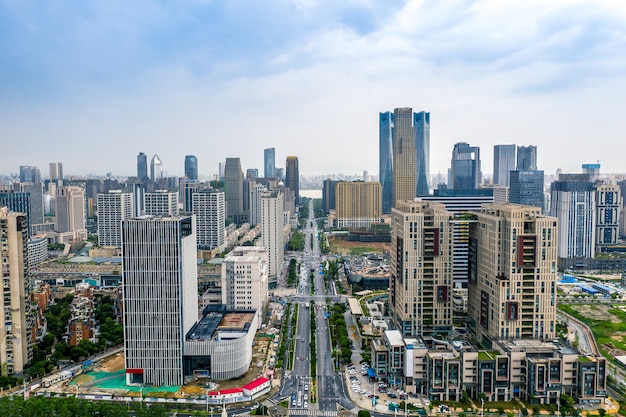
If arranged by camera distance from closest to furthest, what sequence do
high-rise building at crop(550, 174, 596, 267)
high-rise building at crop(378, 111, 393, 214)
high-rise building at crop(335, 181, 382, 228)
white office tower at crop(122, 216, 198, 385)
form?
white office tower at crop(122, 216, 198, 385)
high-rise building at crop(550, 174, 596, 267)
high-rise building at crop(335, 181, 382, 228)
high-rise building at crop(378, 111, 393, 214)

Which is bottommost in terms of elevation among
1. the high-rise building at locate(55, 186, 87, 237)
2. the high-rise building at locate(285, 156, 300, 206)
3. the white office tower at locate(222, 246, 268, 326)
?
the white office tower at locate(222, 246, 268, 326)

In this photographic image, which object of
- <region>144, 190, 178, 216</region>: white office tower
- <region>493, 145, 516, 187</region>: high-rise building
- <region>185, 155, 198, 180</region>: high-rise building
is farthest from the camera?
<region>185, 155, 198, 180</region>: high-rise building

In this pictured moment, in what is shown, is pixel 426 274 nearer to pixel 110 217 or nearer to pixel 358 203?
pixel 110 217

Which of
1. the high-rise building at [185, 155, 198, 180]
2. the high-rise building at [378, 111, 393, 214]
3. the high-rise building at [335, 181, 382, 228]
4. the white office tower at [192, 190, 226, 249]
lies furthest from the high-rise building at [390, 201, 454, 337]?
the high-rise building at [185, 155, 198, 180]

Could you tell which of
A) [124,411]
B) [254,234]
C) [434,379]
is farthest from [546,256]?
[254,234]

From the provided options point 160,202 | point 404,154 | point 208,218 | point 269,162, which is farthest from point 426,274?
point 269,162

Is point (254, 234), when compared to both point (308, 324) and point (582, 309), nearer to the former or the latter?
point (308, 324)

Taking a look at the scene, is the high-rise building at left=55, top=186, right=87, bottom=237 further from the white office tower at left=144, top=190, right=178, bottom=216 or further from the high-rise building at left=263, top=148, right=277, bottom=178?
the high-rise building at left=263, top=148, right=277, bottom=178

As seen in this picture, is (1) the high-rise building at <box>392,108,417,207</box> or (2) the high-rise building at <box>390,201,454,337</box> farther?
(1) the high-rise building at <box>392,108,417,207</box>

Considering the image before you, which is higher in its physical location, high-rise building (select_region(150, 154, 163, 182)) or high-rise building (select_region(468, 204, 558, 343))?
high-rise building (select_region(150, 154, 163, 182))
